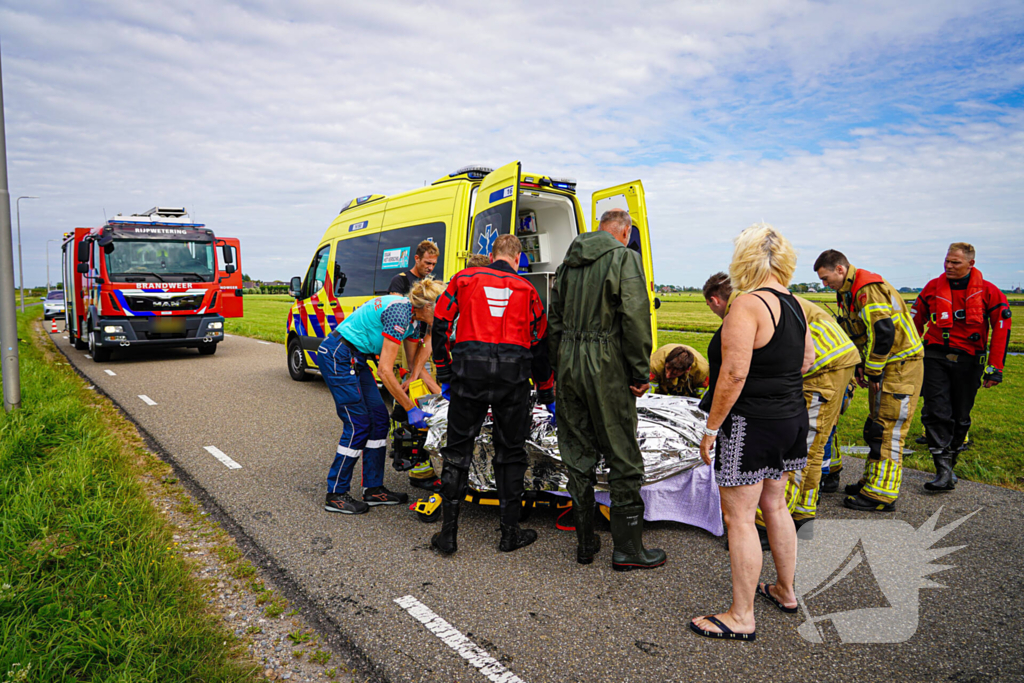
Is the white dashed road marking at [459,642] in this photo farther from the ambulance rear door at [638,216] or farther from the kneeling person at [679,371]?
the ambulance rear door at [638,216]

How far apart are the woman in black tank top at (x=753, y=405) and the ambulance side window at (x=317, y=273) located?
716cm

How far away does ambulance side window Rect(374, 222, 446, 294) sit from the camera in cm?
627

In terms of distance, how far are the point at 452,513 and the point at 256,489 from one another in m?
2.01

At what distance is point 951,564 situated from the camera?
3520mm

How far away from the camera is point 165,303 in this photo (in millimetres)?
12453

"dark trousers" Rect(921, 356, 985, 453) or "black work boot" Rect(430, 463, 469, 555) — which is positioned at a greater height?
"dark trousers" Rect(921, 356, 985, 453)

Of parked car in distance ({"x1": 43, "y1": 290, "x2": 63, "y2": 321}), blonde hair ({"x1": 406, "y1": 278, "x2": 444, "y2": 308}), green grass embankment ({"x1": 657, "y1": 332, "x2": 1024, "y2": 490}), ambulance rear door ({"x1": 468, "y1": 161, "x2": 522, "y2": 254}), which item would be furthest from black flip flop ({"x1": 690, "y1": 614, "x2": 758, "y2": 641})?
parked car in distance ({"x1": 43, "y1": 290, "x2": 63, "y2": 321})

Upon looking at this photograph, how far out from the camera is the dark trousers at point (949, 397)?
5.04 metres

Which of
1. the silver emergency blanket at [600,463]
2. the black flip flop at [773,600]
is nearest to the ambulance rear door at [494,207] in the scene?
the silver emergency blanket at [600,463]

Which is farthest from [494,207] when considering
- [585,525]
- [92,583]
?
[92,583]

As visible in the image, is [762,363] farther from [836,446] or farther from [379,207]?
[379,207]

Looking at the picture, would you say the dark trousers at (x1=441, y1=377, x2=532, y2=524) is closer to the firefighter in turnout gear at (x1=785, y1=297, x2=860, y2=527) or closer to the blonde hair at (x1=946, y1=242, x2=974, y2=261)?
the firefighter in turnout gear at (x1=785, y1=297, x2=860, y2=527)

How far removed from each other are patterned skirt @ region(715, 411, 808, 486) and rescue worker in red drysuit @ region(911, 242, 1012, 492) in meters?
3.08

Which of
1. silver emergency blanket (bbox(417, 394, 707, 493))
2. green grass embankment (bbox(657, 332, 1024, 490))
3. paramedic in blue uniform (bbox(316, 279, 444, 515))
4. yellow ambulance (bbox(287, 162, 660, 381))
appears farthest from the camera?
yellow ambulance (bbox(287, 162, 660, 381))
